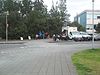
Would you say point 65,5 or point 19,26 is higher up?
point 65,5

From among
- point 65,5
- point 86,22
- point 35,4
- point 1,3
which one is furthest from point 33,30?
point 86,22

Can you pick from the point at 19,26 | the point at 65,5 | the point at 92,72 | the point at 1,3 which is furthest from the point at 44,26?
the point at 92,72

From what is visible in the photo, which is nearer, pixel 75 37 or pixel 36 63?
pixel 36 63

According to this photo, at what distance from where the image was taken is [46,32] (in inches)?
3228

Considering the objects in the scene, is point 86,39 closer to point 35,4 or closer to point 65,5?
point 35,4

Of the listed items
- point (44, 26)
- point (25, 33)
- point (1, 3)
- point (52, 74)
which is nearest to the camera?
point (52, 74)

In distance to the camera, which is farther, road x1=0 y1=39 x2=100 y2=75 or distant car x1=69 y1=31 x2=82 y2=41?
distant car x1=69 y1=31 x2=82 y2=41

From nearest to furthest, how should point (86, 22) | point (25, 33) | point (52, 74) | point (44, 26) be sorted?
point (52, 74) < point (25, 33) < point (44, 26) < point (86, 22)

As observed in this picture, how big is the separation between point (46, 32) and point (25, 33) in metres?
8.03

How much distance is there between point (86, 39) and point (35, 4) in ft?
117

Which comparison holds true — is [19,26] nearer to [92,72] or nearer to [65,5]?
[65,5]

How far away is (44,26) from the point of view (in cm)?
8138

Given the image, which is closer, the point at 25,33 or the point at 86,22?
the point at 25,33

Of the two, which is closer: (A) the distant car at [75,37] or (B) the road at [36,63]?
(B) the road at [36,63]
